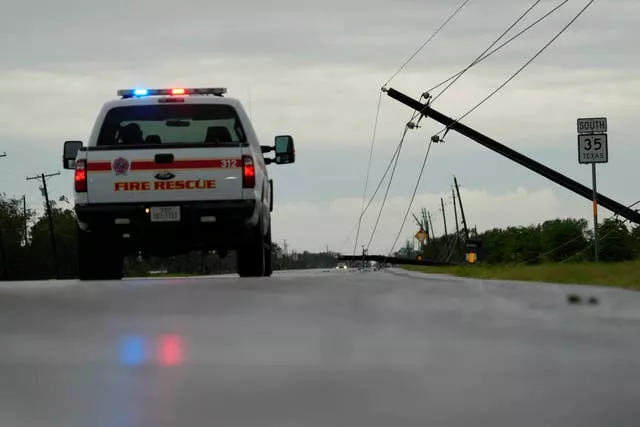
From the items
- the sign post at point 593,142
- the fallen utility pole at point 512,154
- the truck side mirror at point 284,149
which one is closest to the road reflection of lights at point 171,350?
the truck side mirror at point 284,149

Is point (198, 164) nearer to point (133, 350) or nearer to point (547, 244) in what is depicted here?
point (133, 350)

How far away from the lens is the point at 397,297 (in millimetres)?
9641

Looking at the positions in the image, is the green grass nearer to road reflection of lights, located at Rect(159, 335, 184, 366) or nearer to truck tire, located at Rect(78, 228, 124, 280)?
truck tire, located at Rect(78, 228, 124, 280)

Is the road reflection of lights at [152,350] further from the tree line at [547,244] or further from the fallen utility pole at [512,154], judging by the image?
the fallen utility pole at [512,154]

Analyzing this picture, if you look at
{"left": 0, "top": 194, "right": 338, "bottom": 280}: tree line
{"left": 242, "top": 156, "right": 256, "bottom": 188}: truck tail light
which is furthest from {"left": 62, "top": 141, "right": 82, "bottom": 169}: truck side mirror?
{"left": 0, "top": 194, "right": 338, "bottom": 280}: tree line

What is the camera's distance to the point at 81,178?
13.8m

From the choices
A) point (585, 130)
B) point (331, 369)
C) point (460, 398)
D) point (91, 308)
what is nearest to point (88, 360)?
point (331, 369)

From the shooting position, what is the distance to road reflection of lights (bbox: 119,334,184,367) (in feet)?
16.7

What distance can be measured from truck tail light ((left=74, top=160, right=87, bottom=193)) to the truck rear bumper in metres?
0.22

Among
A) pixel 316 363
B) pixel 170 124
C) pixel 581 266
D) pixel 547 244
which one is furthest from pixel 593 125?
pixel 547 244

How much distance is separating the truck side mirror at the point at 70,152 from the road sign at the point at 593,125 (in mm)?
10728

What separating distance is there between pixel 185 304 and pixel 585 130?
14.9 m

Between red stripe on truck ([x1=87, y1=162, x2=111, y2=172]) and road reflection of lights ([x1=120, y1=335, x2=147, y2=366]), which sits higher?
red stripe on truck ([x1=87, y1=162, x2=111, y2=172])

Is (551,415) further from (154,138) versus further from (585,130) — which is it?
(585,130)
